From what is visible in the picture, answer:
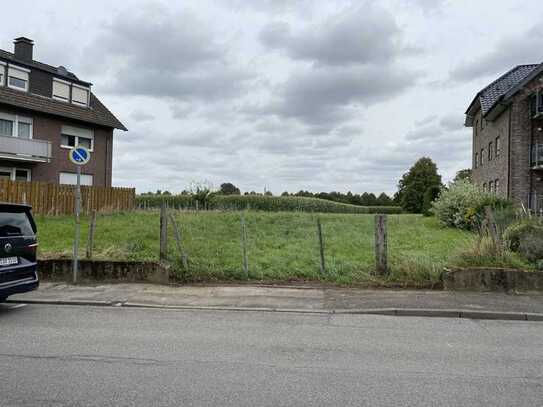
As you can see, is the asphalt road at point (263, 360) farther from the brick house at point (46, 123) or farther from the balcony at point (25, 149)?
the brick house at point (46, 123)

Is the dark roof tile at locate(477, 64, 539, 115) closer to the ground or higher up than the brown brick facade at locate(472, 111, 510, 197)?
higher up

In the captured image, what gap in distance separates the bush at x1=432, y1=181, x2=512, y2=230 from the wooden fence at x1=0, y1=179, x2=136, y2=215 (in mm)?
16972

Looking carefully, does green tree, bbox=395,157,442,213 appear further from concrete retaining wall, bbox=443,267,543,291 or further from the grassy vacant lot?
concrete retaining wall, bbox=443,267,543,291

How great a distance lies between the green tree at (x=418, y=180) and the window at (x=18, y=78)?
162 feet

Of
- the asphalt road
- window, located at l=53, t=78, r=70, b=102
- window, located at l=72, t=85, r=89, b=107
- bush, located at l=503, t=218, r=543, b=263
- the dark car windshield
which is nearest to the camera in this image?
the asphalt road

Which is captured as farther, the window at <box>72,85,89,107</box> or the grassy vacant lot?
the window at <box>72,85,89,107</box>

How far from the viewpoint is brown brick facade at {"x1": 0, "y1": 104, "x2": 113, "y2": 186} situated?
3005 cm

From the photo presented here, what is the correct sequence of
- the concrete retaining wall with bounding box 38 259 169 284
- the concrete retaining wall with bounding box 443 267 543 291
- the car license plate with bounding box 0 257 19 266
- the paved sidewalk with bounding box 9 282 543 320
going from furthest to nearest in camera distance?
the concrete retaining wall with bounding box 38 259 169 284, the concrete retaining wall with bounding box 443 267 543 291, the paved sidewalk with bounding box 9 282 543 320, the car license plate with bounding box 0 257 19 266

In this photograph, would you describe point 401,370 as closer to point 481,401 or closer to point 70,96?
point 481,401

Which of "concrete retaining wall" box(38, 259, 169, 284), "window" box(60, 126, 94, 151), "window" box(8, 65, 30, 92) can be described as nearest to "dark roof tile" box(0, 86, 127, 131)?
"window" box(8, 65, 30, 92)

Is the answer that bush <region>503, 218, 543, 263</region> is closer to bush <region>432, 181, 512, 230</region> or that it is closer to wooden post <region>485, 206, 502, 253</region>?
wooden post <region>485, 206, 502, 253</region>

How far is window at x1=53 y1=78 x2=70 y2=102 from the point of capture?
3212cm

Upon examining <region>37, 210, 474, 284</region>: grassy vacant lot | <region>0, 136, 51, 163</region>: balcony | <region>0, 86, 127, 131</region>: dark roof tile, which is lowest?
<region>37, 210, 474, 284</region>: grassy vacant lot

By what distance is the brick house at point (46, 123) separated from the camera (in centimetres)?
2859
